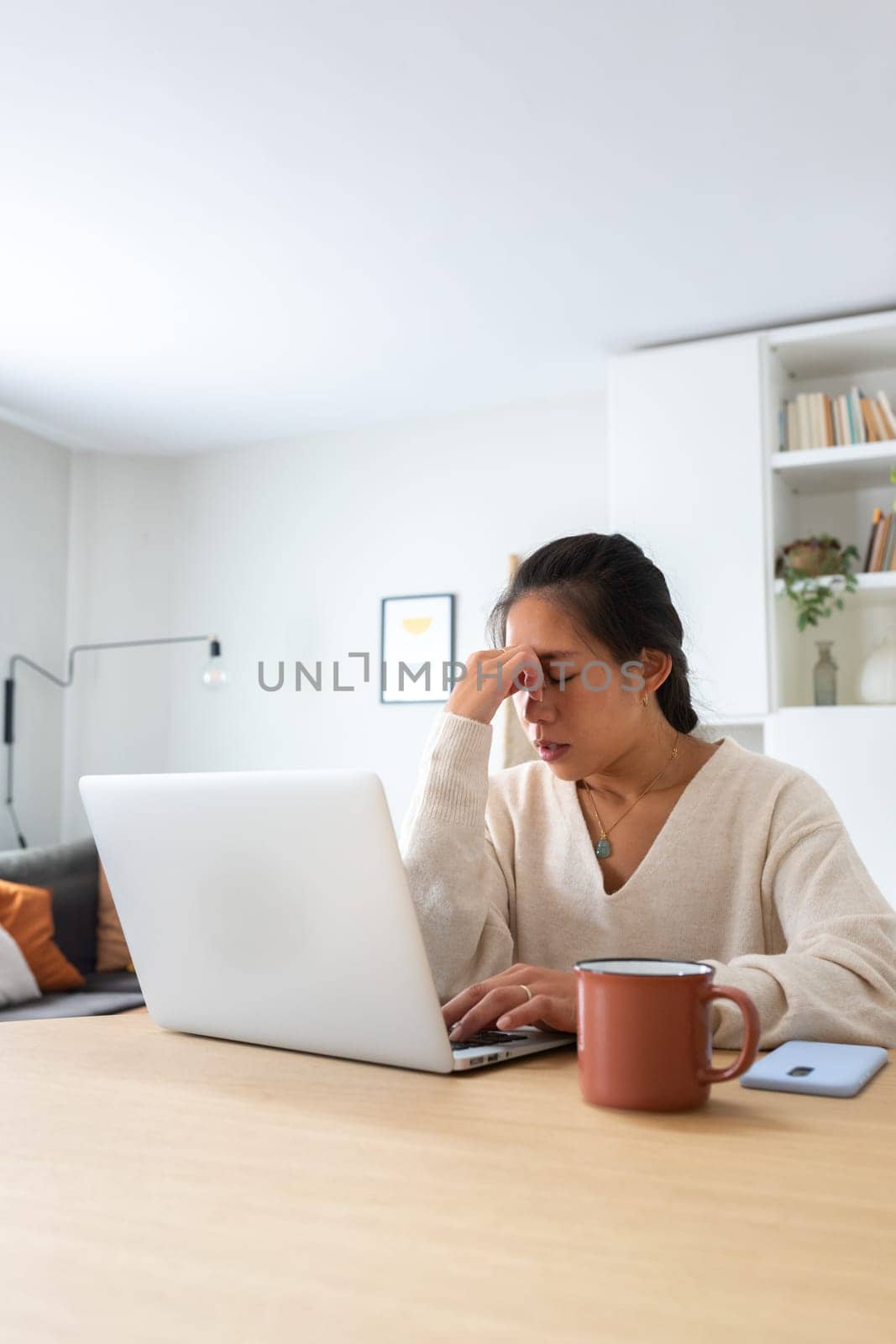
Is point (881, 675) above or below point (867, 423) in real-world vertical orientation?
below

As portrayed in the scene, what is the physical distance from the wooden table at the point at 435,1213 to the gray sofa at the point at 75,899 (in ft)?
9.84

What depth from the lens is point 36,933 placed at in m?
3.65

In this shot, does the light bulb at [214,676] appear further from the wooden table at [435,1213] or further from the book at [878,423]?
the wooden table at [435,1213]

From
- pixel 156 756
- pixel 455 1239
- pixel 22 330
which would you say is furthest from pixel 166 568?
pixel 455 1239

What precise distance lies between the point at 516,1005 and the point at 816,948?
0.31m

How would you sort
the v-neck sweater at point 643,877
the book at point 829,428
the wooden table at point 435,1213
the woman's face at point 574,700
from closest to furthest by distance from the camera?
1. the wooden table at point 435,1213
2. the v-neck sweater at point 643,877
3. the woman's face at point 574,700
4. the book at point 829,428

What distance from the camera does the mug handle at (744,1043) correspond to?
794 millimetres

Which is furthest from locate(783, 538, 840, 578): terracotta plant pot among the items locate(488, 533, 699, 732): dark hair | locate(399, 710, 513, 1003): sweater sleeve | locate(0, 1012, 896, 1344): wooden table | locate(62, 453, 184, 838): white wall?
locate(0, 1012, 896, 1344): wooden table

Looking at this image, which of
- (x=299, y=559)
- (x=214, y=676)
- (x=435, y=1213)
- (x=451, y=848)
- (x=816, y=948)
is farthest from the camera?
(x=299, y=559)

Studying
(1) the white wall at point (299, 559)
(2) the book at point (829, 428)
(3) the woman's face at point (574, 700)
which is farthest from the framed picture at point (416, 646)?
(3) the woman's face at point (574, 700)

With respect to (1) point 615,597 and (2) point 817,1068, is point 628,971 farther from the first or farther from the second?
(1) point 615,597

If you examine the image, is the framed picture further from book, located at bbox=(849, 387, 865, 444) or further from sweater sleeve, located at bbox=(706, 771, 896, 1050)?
sweater sleeve, located at bbox=(706, 771, 896, 1050)

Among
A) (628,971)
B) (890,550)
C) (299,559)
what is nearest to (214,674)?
(299,559)

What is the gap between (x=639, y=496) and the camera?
3760mm
